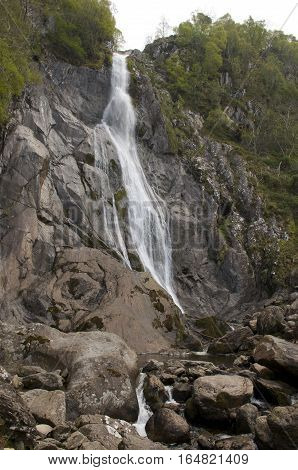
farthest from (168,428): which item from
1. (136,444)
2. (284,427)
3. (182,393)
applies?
(284,427)

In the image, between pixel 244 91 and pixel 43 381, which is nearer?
pixel 43 381

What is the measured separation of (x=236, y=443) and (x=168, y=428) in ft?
5.52

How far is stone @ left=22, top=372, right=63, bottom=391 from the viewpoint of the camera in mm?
11930

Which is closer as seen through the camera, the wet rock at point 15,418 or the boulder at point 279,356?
the wet rock at point 15,418

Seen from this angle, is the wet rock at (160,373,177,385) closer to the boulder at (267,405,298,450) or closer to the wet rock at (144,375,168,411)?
the wet rock at (144,375,168,411)

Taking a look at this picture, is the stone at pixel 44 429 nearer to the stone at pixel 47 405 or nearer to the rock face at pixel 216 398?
the stone at pixel 47 405

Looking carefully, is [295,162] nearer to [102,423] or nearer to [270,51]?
[270,51]

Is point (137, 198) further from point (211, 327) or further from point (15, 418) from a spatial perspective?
point (15, 418)

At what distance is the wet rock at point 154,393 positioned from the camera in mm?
12617

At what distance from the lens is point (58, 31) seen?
35.3 m

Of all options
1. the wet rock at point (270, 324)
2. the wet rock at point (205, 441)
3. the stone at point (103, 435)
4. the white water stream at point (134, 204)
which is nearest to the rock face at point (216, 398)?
the wet rock at point (205, 441)

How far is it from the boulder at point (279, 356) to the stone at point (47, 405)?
7209 millimetres

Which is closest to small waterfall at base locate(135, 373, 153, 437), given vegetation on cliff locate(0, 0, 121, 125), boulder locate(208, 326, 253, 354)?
boulder locate(208, 326, 253, 354)

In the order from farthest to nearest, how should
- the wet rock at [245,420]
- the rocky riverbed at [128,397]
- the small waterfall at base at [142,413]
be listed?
the small waterfall at base at [142,413], the wet rock at [245,420], the rocky riverbed at [128,397]
